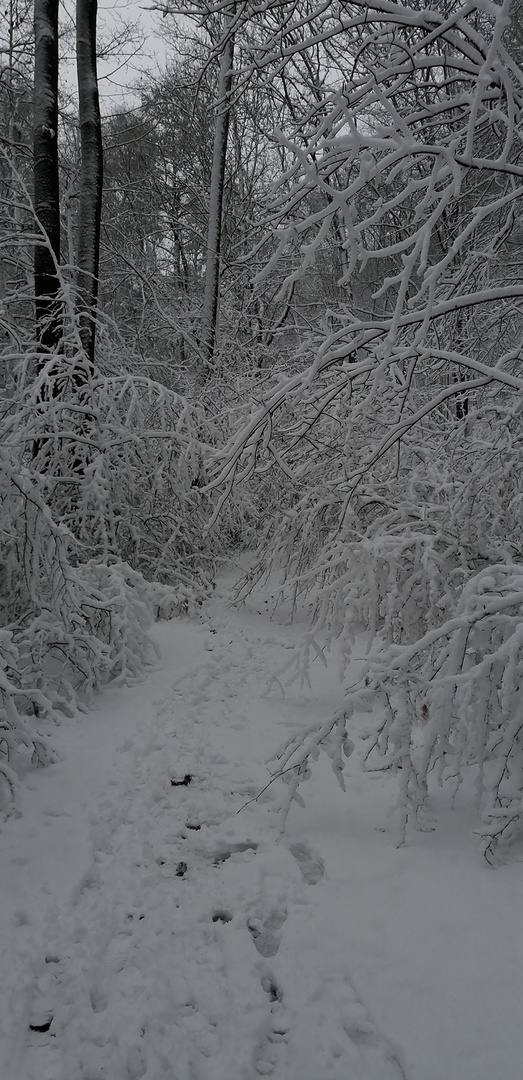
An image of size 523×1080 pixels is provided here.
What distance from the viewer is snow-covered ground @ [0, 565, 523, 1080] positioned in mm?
1927

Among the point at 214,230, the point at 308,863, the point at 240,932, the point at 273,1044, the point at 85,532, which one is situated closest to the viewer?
the point at 273,1044

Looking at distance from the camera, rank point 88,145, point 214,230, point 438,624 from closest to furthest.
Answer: point 438,624, point 88,145, point 214,230

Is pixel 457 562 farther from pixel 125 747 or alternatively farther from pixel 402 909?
pixel 125 747

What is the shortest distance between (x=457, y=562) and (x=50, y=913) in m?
2.81

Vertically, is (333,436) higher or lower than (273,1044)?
higher

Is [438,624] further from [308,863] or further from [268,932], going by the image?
[268,932]

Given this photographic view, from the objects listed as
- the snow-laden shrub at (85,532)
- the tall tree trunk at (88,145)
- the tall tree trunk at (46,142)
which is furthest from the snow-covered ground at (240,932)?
the tall tree trunk at (88,145)

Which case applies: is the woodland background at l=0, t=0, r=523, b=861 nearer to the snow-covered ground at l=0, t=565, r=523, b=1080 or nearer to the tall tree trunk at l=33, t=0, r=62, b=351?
the tall tree trunk at l=33, t=0, r=62, b=351

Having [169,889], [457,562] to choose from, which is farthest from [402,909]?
[457,562]

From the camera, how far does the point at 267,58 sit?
280 cm

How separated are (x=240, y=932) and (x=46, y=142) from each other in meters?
6.96

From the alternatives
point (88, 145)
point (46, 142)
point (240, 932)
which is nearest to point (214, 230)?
point (88, 145)

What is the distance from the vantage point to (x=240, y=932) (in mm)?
2434

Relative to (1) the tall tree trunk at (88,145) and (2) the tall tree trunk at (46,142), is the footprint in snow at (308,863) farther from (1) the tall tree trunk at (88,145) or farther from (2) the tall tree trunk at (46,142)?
(1) the tall tree trunk at (88,145)
